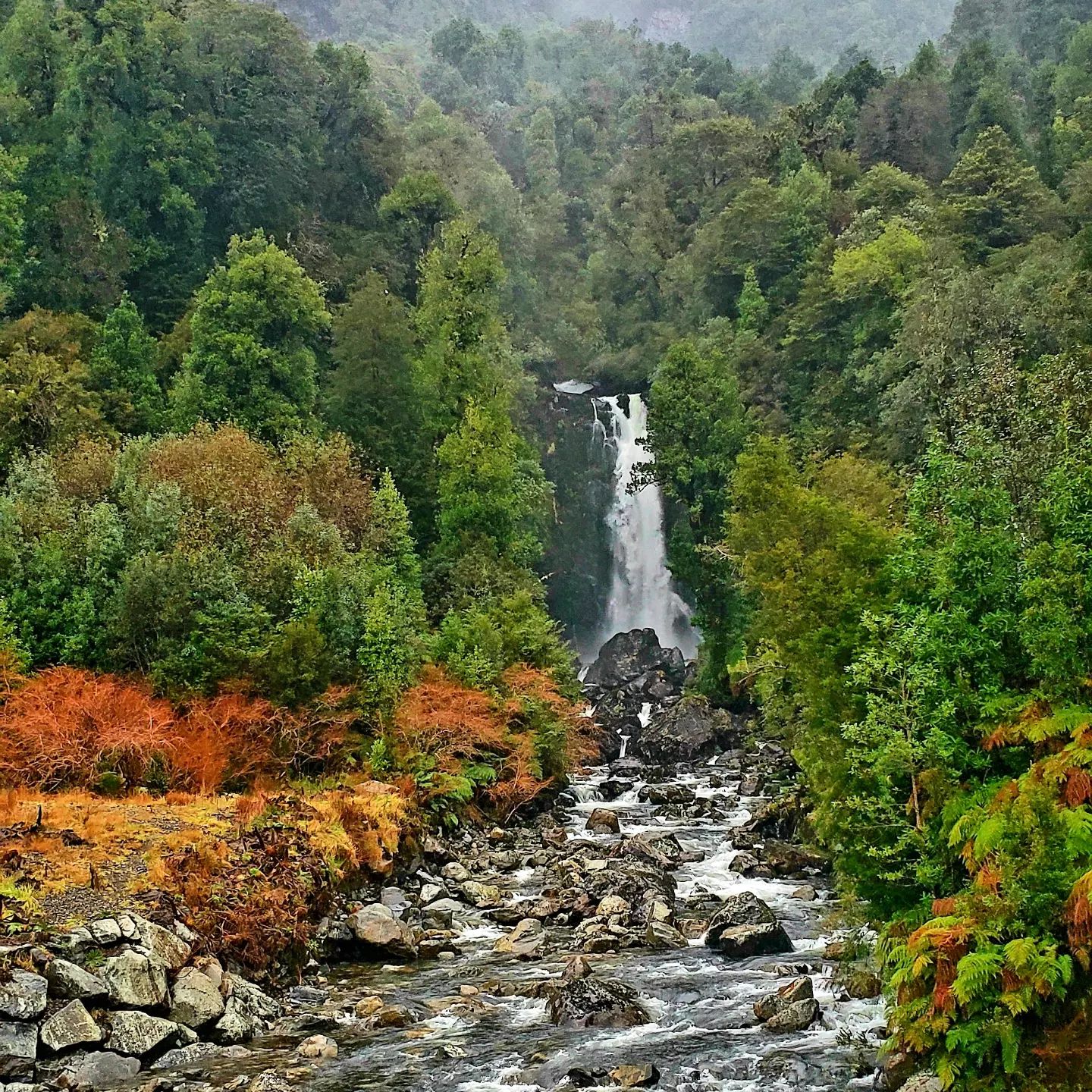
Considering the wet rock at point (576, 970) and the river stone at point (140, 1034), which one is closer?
the river stone at point (140, 1034)

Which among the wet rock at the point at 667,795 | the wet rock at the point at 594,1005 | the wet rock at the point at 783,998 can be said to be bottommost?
the wet rock at the point at 667,795

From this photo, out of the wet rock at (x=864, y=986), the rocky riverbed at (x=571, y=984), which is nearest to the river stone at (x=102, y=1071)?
the rocky riverbed at (x=571, y=984)

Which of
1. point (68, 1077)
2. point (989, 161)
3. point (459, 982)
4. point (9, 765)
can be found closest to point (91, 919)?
point (68, 1077)

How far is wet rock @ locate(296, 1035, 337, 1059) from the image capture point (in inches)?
538

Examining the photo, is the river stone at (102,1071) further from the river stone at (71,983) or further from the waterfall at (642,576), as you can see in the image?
the waterfall at (642,576)

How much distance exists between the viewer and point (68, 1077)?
12305 mm

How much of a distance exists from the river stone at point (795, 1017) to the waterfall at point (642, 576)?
4197 cm

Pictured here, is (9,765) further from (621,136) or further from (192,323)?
(621,136)

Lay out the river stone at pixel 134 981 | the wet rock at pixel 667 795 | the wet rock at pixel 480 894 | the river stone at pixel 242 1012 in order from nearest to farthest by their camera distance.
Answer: the river stone at pixel 134 981, the river stone at pixel 242 1012, the wet rock at pixel 480 894, the wet rock at pixel 667 795

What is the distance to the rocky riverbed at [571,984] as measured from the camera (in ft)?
43.2

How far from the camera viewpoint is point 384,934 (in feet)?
60.0

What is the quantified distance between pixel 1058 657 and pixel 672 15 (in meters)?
194

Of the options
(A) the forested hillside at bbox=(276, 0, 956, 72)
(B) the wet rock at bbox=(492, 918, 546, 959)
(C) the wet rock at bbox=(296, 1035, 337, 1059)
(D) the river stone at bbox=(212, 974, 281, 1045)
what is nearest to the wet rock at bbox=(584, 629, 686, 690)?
(B) the wet rock at bbox=(492, 918, 546, 959)

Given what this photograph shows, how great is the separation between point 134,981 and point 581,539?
4519 centimetres
